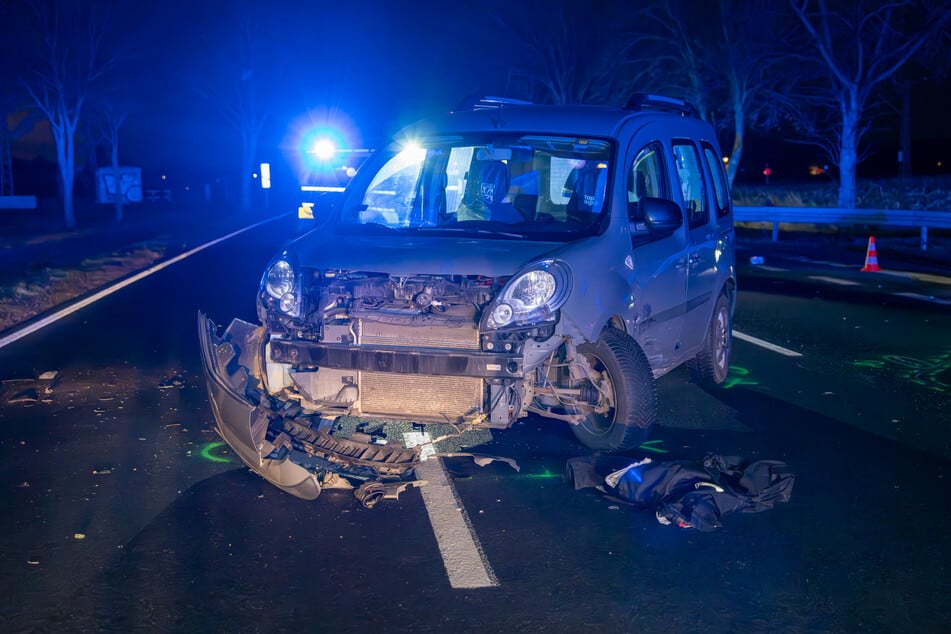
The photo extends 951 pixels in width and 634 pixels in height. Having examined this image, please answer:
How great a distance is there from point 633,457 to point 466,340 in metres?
1.27

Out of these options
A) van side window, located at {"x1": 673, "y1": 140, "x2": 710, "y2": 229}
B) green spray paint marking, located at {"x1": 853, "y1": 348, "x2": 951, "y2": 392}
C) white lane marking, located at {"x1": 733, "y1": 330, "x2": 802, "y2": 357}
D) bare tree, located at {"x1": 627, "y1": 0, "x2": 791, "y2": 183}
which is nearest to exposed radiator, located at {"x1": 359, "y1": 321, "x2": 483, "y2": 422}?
van side window, located at {"x1": 673, "y1": 140, "x2": 710, "y2": 229}

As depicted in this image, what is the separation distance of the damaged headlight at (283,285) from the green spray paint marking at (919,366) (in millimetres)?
5257

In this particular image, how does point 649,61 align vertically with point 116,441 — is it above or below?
above

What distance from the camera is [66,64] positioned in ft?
124

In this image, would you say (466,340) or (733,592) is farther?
(466,340)

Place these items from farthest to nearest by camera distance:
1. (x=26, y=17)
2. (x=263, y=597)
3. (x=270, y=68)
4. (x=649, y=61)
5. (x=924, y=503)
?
(x=270, y=68) < (x=649, y=61) < (x=26, y=17) < (x=924, y=503) < (x=263, y=597)

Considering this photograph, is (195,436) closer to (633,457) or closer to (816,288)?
(633,457)

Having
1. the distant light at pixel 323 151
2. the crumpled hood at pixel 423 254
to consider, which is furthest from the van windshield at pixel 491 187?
the distant light at pixel 323 151

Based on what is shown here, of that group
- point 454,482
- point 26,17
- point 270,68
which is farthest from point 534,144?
point 270,68

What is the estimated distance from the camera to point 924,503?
5.75m

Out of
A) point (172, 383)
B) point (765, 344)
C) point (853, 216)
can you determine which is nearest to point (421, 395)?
point (172, 383)

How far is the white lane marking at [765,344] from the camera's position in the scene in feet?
33.9

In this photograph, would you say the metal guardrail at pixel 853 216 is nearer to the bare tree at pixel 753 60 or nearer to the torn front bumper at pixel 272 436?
the bare tree at pixel 753 60

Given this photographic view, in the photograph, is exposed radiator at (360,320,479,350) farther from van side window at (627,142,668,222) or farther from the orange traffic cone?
the orange traffic cone
